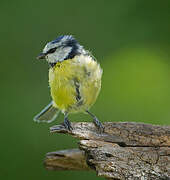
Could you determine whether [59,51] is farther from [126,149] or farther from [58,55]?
[126,149]

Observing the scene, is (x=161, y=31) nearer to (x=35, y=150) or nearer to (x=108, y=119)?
(x=108, y=119)

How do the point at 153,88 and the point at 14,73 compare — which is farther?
the point at 14,73

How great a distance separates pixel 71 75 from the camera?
159 centimetres

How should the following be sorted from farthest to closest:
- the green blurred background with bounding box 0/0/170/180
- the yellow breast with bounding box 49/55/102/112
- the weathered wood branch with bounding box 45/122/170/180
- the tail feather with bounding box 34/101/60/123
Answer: the green blurred background with bounding box 0/0/170/180
the tail feather with bounding box 34/101/60/123
the yellow breast with bounding box 49/55/102/112
the weathered wood branch with bounding box 45/122/170/180

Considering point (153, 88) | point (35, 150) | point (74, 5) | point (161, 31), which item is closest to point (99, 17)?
point (74, 5)

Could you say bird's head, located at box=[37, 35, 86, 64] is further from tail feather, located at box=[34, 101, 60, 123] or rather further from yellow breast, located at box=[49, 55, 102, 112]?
tail feather, located at box=[34, 101, 60, 123]

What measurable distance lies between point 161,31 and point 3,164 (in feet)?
4.33

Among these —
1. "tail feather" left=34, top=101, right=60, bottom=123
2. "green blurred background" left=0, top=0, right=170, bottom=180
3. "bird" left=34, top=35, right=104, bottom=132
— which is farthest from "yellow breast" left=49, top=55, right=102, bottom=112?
"green blurred background" left=0, top=0, right=170, bottom=180

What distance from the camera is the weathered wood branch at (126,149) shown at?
1.25 m

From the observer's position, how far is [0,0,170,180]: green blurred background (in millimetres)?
2170

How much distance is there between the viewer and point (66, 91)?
1.59 meters

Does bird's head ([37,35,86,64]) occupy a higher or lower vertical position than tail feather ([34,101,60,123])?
higher

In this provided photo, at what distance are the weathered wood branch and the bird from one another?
17 cm

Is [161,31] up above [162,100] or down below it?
above
